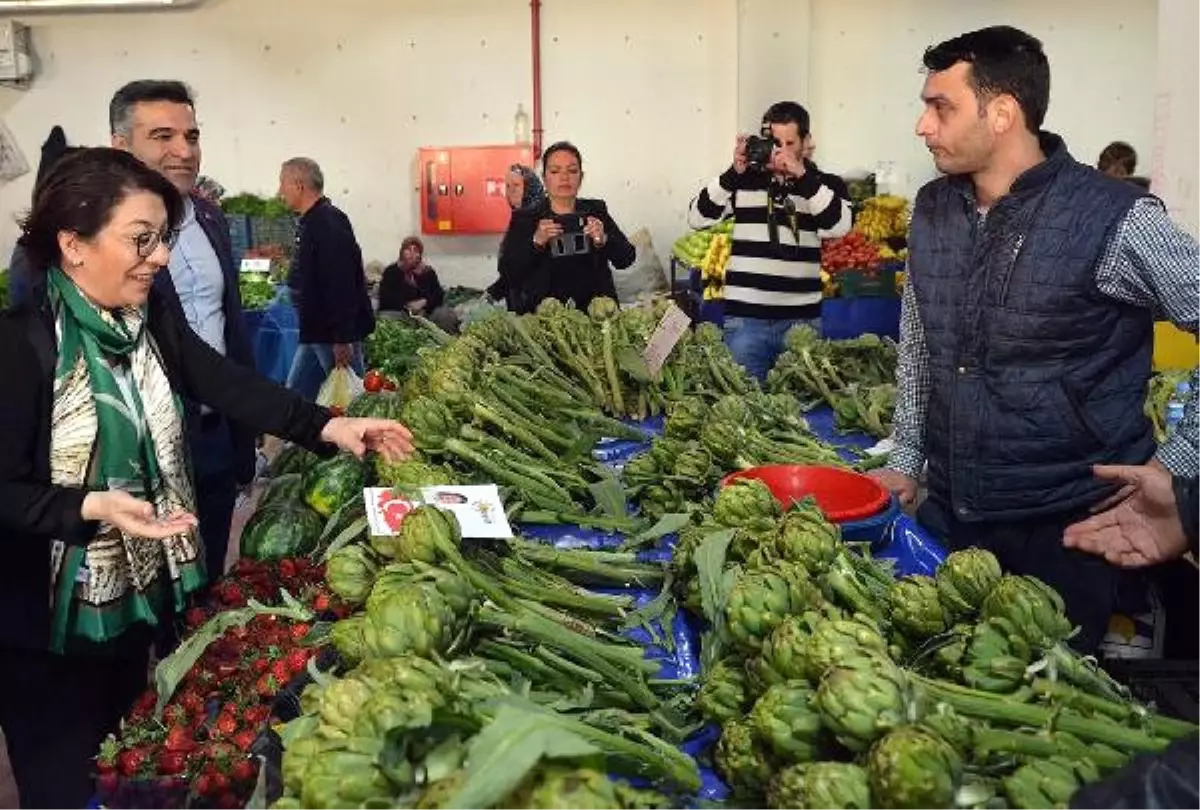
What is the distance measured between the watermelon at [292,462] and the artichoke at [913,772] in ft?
7.01

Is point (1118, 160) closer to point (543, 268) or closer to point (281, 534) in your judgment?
point (543, 268)

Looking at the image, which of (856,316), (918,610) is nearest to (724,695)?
(918,610)

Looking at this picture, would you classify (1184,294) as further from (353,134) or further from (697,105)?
(353,134)

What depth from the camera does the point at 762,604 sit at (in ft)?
4.83

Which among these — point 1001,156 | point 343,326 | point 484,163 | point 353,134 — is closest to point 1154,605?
point 1001,156

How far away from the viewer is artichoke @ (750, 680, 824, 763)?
121cm

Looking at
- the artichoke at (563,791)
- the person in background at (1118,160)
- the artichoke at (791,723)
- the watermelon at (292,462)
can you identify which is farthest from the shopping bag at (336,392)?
the person in background at (1118,160)

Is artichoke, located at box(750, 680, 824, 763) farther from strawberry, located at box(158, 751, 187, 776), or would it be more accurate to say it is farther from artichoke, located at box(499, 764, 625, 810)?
strawberry, located at box(158, 751, 187, 776)

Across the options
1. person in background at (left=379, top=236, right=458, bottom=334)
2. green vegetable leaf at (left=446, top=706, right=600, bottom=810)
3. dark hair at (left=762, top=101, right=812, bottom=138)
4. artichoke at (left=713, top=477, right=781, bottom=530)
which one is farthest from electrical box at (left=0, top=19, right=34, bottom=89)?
green vegetable leaf at (left=446, top=706, right=600, bottom=810)

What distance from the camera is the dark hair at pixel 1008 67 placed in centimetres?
241

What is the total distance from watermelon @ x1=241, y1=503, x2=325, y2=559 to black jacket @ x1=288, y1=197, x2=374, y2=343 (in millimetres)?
3970

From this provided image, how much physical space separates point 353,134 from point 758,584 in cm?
856

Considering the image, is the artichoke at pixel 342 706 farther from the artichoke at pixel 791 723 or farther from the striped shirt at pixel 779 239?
the striped shirt at pixel 779 239

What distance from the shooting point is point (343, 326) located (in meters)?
6.56
